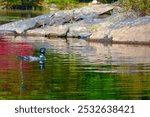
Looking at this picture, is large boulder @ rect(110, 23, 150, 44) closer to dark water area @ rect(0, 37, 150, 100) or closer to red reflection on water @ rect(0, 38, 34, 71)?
dark water area @ rect(0, 37, 150, 100)

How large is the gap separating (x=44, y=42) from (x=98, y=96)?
23.8 metres

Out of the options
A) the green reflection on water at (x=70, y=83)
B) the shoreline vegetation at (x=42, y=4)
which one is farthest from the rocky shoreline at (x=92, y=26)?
the shoreline vegetation at (x=42, y=4)

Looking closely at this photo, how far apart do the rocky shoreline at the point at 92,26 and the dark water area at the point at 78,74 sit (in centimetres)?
551

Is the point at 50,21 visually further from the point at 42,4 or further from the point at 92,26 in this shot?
the point at 42,4

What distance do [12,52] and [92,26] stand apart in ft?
55.4

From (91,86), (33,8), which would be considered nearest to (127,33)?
(91,86)

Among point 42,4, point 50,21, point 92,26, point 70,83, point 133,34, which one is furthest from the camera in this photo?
point 42,4

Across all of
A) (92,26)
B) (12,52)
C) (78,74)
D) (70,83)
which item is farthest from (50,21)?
(70,83)

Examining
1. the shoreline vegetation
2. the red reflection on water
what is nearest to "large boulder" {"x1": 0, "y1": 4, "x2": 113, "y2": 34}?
the red reflection on water

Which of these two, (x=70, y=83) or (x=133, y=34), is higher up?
(x=133, y=34)

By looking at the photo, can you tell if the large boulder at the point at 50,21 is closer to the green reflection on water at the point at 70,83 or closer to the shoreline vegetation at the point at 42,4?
the green reflection on water at the point at 70,83

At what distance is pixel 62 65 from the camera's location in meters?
28.9

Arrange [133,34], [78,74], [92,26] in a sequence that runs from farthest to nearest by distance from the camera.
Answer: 1. [92,26]
2. [133,34]
3. [78,74]

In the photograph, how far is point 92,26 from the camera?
5066cm
